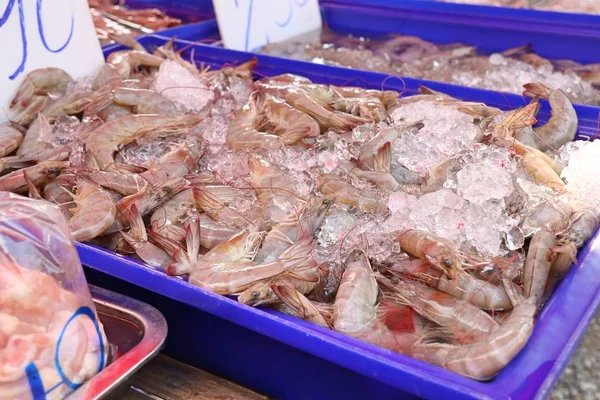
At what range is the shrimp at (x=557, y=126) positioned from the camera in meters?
2.23

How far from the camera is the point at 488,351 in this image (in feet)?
4.23

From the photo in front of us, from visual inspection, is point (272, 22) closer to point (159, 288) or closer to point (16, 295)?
point (159, 288)

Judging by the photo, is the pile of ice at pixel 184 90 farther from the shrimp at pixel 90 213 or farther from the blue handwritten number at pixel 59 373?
the blue handwritten number at pixel 59 373

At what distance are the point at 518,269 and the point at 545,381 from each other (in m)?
0.42

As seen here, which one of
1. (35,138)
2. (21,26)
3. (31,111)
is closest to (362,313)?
(35,138)

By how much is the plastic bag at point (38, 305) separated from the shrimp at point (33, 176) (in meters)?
0.73

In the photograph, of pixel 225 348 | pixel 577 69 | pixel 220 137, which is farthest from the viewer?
pixel 577 69

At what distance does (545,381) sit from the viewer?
125cm

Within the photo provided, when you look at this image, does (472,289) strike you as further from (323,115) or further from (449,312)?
(323,115)

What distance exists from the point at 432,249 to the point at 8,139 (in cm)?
170

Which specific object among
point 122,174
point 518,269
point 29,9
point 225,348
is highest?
point 29,9

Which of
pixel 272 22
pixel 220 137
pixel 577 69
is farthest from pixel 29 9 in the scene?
pixel 577 69

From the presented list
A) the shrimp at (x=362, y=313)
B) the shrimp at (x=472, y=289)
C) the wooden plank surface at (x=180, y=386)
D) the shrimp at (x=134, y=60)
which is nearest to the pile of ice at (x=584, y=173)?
the shrimp at (x=472, y=289)

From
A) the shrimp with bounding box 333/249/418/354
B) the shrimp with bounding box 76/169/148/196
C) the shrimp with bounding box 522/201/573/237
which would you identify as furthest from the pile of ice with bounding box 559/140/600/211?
the shrimp with bounding box 76/169/148/196
